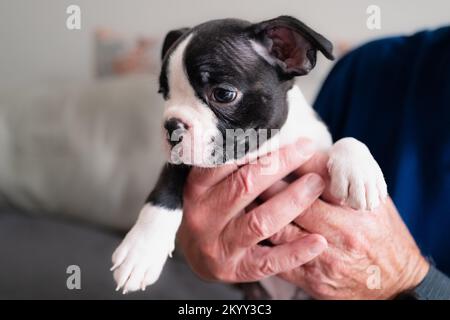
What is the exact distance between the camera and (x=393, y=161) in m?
1.24

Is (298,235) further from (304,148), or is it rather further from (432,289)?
(432,289)

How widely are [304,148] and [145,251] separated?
1.28 feet

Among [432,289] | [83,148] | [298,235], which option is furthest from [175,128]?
[83,148]

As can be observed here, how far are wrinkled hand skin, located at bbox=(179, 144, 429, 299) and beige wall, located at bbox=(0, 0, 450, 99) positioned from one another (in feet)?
0.97

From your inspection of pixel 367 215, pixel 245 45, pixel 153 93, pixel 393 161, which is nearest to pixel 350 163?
pixel 367 215

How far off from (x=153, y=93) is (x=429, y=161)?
146 cm

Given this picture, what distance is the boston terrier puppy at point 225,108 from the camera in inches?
32.8

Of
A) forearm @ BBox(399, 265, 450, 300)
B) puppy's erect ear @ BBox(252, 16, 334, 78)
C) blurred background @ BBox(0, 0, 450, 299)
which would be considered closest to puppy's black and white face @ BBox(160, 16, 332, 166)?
puppy's erect ear @ BBox(252, 16, 334, 78)

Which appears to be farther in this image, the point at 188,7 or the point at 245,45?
the point at 188,7

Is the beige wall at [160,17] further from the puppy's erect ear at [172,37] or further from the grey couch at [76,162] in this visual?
the grey couch at [76,162]

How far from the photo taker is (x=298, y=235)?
41.6 inches

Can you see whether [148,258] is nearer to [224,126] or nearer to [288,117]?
[224,126]

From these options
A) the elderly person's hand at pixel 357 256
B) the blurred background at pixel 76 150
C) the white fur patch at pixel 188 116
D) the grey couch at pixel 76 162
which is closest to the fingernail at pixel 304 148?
the elderly person's hand at pixel 357 256
